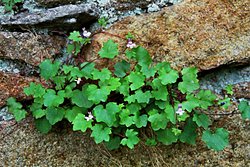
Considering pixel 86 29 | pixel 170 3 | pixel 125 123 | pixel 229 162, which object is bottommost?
pixel 229 162

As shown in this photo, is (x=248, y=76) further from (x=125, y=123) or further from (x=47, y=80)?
(x=47, y=80)

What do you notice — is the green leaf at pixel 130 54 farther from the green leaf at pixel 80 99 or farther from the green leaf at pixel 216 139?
the green leaf at pixel 216 139

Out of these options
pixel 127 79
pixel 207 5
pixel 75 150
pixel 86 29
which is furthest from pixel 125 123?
pixel 207 5

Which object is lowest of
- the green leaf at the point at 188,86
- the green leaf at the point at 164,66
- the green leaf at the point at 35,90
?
the green leaf at the point at 35,90

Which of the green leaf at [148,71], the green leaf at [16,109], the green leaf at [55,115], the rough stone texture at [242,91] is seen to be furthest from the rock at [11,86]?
the rough stone texture at [242,91]

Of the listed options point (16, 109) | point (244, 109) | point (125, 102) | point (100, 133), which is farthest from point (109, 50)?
point (244, 109)

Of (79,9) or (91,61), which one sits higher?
(79,9)

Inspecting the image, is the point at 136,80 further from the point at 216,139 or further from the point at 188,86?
the point at 216,139

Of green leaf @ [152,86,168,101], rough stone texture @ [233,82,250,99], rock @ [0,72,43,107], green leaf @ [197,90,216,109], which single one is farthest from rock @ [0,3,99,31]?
rough stone texture @ [233,82,250,99]
